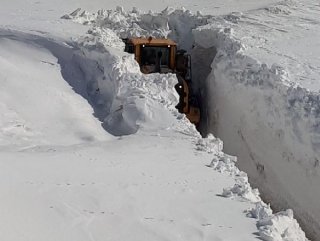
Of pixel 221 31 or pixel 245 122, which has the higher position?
pixel 221 31

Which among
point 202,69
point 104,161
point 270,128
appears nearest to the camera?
point 104,161

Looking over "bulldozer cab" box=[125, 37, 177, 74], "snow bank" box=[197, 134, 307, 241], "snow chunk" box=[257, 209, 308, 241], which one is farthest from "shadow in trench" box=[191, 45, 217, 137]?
"snow chunk" box=[257, 209, 308, 241]

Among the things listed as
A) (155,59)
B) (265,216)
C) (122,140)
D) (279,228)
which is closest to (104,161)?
(122,140)

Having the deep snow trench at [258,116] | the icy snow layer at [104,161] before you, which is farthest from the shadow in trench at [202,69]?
the icy snow layer at [104,161]

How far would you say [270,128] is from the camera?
11.2 m

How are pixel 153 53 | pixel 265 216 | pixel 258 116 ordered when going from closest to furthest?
pixel 265 216 < pixel 258 116 < pixel 153 53

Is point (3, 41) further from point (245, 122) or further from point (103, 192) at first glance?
point (103, 192)

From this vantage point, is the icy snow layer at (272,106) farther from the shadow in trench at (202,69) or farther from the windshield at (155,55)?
the windshield at (155,55)

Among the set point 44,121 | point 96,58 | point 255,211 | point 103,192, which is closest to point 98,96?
point 96,58

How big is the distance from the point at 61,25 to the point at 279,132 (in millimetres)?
8253

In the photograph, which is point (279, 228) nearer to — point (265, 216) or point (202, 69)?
point (265, 216)

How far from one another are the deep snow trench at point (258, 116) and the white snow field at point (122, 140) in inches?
1.6

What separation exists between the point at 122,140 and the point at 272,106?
3042 mm

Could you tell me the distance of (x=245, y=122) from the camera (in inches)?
479
